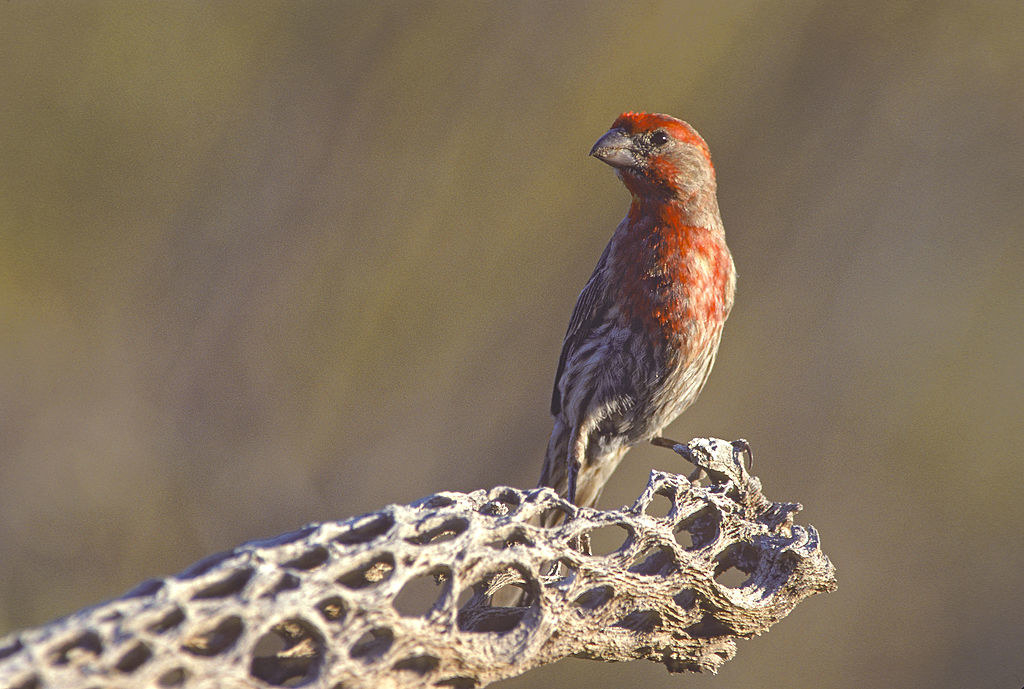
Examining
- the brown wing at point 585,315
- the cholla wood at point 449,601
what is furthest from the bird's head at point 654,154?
the cholla wood at point 449,601

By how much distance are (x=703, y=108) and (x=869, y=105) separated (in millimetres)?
1137

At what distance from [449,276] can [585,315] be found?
2.78 m

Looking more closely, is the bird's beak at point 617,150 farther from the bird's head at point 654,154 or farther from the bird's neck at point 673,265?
the bird's neck at point 673,265

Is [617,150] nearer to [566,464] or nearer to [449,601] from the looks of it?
[566,464]

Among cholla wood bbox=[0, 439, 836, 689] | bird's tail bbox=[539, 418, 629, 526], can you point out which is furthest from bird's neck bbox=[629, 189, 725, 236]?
cholla wood bbox=[0, 439, 836, 689]

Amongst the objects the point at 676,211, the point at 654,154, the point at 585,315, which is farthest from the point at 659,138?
the point at 585,315

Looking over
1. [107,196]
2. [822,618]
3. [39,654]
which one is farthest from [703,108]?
[39,654]

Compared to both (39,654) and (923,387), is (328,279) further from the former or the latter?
(39,654)

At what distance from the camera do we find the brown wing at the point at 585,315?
15.3ft

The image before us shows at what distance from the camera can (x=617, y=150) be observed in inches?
174

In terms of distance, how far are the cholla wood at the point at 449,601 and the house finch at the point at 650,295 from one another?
96 cm

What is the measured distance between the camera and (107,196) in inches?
282

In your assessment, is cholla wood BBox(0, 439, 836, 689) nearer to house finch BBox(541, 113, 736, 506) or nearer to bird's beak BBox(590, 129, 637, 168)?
house finch BBox(541, 113, 736, 506)

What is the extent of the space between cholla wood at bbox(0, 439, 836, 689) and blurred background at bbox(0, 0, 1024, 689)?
3.55 m
